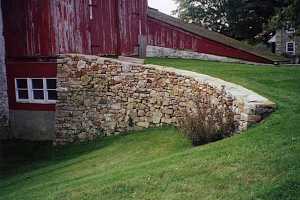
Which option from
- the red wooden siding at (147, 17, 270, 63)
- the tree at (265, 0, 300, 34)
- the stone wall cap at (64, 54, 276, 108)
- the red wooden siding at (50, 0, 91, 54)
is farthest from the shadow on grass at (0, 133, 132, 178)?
the red wooden siding at (147, 17, 270, 63)

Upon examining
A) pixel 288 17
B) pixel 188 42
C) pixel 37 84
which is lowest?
pixel 37 84

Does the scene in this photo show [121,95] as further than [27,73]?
No

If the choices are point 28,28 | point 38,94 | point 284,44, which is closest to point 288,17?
point 28,28

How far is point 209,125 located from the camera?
9383 millimetres

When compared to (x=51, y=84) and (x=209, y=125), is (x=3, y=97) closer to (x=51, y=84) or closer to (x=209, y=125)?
(x=51, y=84)

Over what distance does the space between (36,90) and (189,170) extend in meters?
10.5

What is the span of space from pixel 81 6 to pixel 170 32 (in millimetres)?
6975

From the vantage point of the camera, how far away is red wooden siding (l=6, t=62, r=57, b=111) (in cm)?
1595

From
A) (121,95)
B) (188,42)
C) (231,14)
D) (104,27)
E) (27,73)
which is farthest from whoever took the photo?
(231,14)

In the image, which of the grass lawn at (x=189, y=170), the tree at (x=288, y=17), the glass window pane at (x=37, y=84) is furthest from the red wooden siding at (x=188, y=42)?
the grass lawn at (x=189, y=170)

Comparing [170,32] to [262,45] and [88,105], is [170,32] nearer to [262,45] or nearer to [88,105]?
[88,105]

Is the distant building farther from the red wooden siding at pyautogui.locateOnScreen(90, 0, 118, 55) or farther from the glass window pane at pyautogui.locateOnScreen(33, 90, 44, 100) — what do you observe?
the glass window pane at pyautogui.locateOnScreen(33, 90, 44, 100)

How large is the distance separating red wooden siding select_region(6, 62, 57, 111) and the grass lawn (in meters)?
4.38

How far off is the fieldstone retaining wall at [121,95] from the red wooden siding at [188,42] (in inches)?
316
